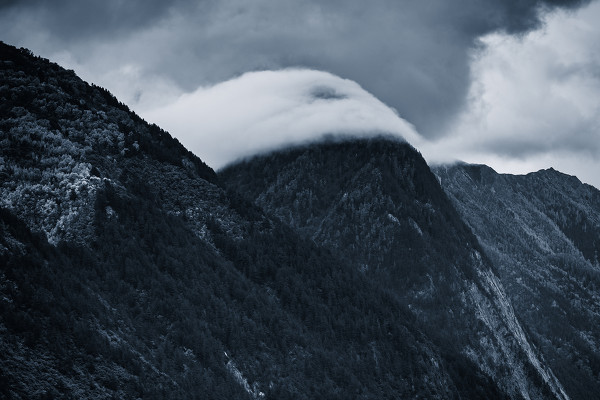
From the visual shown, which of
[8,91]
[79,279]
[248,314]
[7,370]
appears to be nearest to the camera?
[7,370]

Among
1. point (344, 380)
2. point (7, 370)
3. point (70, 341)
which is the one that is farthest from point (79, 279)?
point (344, 380)

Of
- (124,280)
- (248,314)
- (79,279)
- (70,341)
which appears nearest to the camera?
(70,341)

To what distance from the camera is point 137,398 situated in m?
127

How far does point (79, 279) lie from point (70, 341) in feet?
80.5

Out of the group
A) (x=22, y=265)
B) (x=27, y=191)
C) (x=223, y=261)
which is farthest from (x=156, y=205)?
(x=22, y=265)

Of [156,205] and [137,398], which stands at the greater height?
[156,205]

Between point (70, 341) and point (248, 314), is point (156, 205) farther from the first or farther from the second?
point (70, 341)

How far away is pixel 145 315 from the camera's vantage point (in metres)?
154

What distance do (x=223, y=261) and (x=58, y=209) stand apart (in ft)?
162

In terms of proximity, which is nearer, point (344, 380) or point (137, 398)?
point (137, 398)

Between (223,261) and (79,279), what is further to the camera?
(223,261)

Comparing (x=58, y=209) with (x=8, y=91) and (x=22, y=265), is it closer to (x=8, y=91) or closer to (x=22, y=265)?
(x=22, y=265)

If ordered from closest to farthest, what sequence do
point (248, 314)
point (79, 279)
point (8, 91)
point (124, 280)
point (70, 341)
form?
point (70, 341) → point (79, 279) → point (124, 280) → point (248, 314) → point (8, 91)

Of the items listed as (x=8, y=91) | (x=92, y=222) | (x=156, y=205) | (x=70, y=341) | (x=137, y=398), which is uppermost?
(x=8, y=91)
